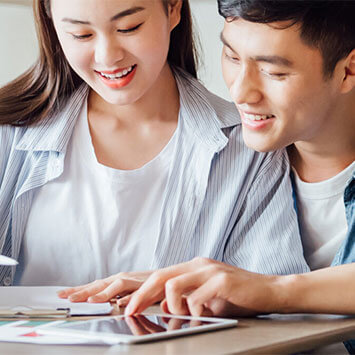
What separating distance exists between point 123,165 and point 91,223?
5.2 inches

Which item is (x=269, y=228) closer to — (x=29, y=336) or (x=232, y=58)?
(x=232, y=58)

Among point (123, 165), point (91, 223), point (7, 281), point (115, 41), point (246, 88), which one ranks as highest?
point (115, 41)

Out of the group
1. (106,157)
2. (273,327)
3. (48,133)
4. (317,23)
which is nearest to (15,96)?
(48,133)

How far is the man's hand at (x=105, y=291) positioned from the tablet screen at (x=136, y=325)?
15 cm

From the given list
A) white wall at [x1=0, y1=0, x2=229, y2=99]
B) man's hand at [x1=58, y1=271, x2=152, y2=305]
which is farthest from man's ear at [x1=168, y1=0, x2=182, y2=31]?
white wall at [x1=0, y1=0, x2=229, y2=99]

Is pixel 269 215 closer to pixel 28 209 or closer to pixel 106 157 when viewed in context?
pixel 106 157

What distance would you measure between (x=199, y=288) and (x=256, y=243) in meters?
0.43

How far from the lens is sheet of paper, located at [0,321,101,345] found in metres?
0.69

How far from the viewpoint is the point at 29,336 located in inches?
28.2

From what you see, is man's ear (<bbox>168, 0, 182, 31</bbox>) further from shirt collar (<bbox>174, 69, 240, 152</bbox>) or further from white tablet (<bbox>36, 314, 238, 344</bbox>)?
white tablet (<bbox>36, 314, 238, 344</bbox>)

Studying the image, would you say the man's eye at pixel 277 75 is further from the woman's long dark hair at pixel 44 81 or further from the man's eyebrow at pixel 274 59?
the woman's long dark hair at pixel 44 81

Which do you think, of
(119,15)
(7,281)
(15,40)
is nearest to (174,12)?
(119,15)

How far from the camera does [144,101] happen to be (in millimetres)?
1419

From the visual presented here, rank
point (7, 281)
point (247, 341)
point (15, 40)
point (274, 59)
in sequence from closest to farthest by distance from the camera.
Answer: point (247, 341), point (274, 59), point (7, 281), point (15, 40)
